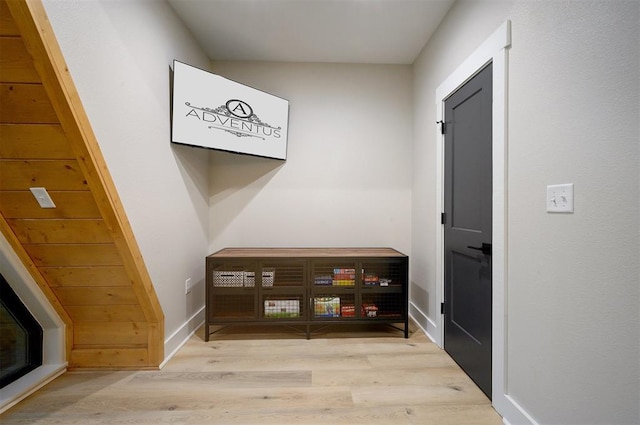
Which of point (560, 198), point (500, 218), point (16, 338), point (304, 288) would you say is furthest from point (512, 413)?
point (16, 338)

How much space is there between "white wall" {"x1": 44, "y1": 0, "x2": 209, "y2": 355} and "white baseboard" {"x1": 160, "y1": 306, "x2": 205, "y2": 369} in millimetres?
14

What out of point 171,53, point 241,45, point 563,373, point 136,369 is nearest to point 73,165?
point 171,53

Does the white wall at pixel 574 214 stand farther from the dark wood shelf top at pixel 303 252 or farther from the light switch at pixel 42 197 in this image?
the light switch at pixel 42 197

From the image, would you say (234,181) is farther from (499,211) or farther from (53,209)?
(499,211)

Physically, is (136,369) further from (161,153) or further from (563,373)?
(563,373)

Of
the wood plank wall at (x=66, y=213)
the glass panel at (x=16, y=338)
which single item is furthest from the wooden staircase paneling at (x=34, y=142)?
the glass panel at (x=16, y=338)

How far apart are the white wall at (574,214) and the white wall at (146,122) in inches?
86.3

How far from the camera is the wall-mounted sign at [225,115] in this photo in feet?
7.41

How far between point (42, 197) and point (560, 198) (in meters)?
2.44

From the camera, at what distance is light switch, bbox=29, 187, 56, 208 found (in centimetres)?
140

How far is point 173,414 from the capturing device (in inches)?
62.7

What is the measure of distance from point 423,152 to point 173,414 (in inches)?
109

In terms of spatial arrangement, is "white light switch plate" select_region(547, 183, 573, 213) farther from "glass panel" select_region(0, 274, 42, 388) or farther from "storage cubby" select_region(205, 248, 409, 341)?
"glass panel" select_region(0, 274, 42, 388)

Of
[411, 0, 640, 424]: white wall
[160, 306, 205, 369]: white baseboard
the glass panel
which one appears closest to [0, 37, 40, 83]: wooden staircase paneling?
the glass panel
